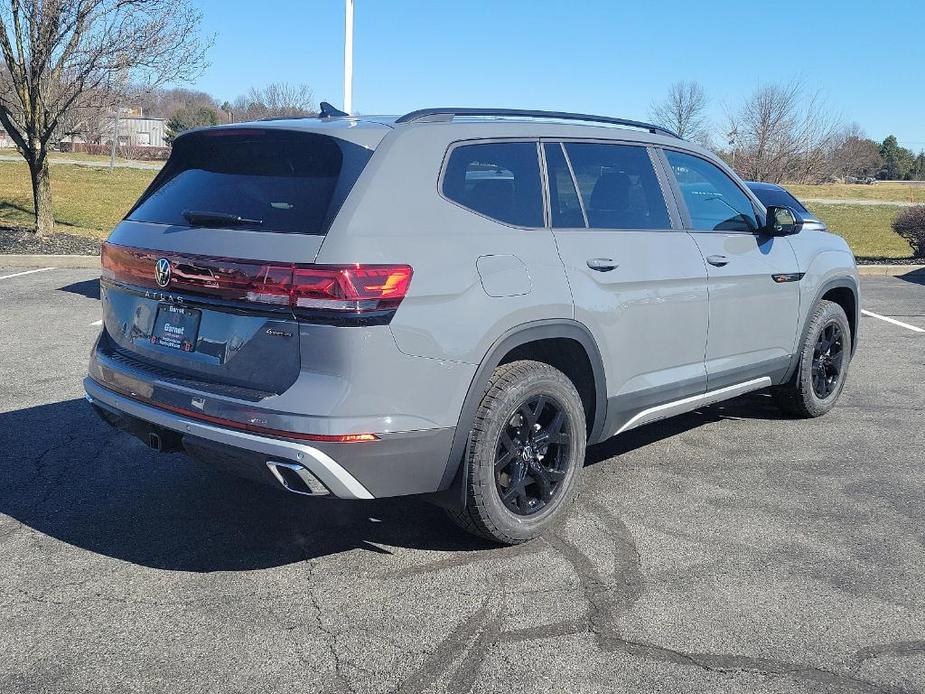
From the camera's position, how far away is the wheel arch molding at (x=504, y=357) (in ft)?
11.5

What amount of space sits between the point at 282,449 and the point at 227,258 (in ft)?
2.47

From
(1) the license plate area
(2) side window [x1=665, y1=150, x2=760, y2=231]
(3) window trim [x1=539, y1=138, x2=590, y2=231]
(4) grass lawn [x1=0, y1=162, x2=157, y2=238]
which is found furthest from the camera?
(4) grass lawn [x1=0, y1=162, x2=157, y2=238]

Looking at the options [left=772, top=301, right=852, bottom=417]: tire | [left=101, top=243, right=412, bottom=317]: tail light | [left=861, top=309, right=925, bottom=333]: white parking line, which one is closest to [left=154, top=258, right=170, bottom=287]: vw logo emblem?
[left=101, top=243, right=412, bottom=317]: tail light

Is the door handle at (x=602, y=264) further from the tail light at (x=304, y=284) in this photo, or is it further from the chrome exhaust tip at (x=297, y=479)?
the chrome exhaust tip at (x=297, y=479)

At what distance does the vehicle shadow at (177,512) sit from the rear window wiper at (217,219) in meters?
1.21

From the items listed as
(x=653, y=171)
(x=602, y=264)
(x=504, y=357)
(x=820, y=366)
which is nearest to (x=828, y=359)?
(x=820, y=366)

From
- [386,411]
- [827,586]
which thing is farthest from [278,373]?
[827,586]

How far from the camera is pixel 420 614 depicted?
10.9ft

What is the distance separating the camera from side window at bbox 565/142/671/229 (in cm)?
428

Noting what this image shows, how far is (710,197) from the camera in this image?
5.09m

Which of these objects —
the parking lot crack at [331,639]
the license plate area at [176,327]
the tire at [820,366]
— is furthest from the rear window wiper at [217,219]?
the tire at [820,366]

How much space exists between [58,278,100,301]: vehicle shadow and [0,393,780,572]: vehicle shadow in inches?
221

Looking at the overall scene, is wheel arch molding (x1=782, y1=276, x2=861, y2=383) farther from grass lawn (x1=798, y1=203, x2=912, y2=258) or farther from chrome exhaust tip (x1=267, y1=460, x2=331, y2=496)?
grass lawn (x1=798, y1=203, x2=912, y2=258)

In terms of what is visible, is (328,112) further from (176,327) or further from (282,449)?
(282,449)
